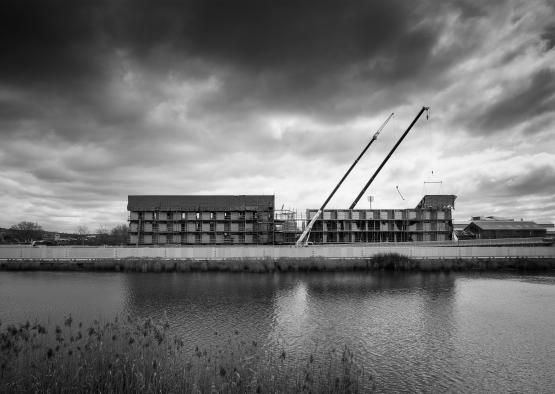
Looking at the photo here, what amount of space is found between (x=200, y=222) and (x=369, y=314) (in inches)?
2241

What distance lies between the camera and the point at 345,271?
144 feet

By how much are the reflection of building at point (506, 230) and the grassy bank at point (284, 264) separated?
4319 cm

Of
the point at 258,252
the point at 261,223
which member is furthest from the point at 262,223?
the point at 258,252

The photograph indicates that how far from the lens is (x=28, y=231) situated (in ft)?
372

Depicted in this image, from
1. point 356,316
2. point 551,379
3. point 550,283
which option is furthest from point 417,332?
point 550,283

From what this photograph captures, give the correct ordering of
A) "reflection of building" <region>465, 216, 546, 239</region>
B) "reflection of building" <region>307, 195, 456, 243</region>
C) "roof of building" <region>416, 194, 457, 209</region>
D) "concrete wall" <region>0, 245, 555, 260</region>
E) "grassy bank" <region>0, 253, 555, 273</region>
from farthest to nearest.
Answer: "reflection of building" <region>465, 216, 546, 239</region> < "roof of building" <region>416, 194, 457, 209</region> < "reflection of building" <region>307, 195, 456, 243</region> < "concrete wall" <region>0, 245, 555, 260</region> < "grassy bank" <region>0, 253, 555, 273</region>

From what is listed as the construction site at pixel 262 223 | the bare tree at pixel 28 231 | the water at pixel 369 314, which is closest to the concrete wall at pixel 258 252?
the water at pixel 369 314

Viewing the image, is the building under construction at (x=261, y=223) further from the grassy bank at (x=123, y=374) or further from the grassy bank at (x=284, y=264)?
the grassy bank at (x=123, y=374)

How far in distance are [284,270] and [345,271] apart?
262 inches

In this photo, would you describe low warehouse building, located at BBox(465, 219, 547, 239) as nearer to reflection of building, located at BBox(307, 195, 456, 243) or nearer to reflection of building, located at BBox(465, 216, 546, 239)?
reflection of building, located at BBox(465, 216, 546, 239)

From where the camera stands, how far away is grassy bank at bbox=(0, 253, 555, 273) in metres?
44.1

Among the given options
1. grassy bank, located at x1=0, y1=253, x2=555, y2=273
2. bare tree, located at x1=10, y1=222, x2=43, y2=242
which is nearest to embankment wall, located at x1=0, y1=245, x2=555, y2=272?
grassy bank, located at x1=0, y1=253, x2=555, y2=273

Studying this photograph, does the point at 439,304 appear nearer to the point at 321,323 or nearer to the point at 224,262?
the point at 321,323

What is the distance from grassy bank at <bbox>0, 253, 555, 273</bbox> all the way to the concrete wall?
1.85 m
